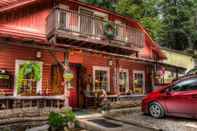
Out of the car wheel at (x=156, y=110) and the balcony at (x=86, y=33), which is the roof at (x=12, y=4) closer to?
the balcony at (x=86, y=33)

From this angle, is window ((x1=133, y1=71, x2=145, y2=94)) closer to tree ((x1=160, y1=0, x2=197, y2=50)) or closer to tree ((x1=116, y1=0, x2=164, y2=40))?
tree ((x1=116, y1=0, x2=164, y2=40))

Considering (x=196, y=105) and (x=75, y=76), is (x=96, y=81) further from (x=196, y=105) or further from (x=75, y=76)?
(x=196, y=105)

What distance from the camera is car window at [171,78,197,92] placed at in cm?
832

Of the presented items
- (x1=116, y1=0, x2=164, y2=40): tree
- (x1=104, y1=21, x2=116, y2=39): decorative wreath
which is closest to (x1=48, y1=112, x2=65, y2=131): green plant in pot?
(x1=104, y1=21, x2=116, y2=39): decorative wreath

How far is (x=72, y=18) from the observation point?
36.8 feet

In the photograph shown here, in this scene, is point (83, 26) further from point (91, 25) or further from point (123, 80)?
point (123, 80)

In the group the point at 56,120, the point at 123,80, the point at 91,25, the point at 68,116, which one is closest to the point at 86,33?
the point at 91,25

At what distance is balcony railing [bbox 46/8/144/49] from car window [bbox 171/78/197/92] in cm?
521

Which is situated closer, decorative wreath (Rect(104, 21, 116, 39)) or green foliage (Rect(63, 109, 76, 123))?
green foliage (Rect(63, 109, 76, 123))

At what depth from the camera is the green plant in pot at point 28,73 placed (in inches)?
396

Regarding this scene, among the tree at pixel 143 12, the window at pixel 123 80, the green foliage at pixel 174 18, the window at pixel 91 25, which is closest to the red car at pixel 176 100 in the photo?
the window at pixel 91 25

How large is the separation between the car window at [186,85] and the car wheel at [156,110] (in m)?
0.89

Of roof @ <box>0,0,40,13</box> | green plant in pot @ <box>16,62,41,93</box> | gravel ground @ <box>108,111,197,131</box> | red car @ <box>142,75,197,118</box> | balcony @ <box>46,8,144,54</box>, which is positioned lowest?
gravel ground @ <box>108,111,197,131</box>

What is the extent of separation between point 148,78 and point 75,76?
684cm
